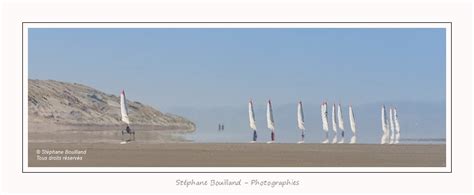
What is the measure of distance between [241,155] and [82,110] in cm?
275

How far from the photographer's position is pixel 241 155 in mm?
20578

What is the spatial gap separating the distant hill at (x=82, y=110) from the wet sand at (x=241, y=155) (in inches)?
15.8

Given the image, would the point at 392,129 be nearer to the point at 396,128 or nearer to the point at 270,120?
the point at 396,128

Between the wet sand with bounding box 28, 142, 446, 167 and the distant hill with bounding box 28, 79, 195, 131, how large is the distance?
0.40 meters

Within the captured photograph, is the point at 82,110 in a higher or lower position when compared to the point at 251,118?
higher

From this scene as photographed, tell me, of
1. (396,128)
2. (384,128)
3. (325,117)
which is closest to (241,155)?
(325,117)

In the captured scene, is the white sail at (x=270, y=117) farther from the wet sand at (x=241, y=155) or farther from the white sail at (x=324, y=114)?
the white sail at (x=324, y=114)

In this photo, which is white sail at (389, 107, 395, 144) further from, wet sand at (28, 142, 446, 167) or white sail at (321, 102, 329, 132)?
white sail at (321, 102, 329, 132)

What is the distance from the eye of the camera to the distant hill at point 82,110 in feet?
66.6

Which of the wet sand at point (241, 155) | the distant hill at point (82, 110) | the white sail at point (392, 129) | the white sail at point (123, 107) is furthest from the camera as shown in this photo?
the white sail at point (392, 129)

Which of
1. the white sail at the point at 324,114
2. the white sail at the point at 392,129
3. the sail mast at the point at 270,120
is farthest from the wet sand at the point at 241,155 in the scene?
the white sail at the point at 324,114
